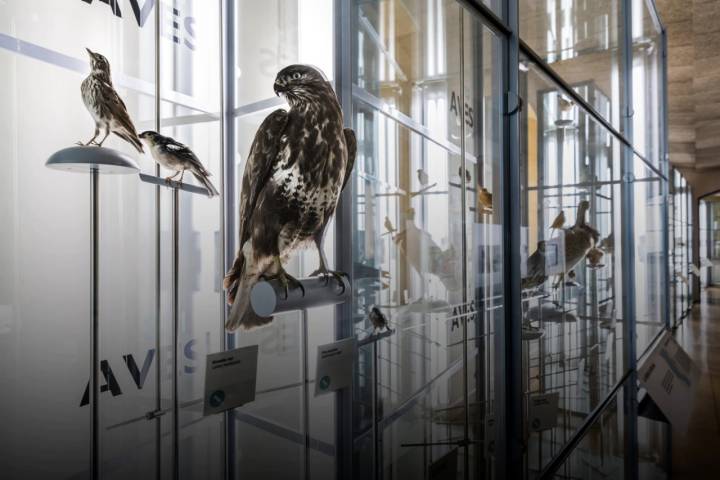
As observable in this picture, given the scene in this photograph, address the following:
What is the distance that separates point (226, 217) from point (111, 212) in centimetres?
12

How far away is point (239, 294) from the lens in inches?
21.4

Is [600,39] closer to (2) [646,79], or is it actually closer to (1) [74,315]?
(2) [646,79]

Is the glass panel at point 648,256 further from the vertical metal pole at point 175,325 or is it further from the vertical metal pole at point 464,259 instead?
the vertical metal pole at point 175,325

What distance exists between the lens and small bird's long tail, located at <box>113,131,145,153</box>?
0.44m

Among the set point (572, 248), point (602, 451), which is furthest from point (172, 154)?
point (602, 451)

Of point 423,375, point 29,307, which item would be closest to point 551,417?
point 423,375

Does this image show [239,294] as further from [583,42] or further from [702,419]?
[702,419]

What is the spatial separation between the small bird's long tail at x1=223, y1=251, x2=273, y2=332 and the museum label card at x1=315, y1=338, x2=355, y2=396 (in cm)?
15

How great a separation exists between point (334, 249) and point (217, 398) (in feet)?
0.83

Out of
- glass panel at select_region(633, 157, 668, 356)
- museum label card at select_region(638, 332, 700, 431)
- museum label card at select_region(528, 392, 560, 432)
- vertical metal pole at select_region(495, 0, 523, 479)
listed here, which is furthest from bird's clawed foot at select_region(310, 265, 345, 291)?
glass panel at select_region(633, 157, 668, 356)

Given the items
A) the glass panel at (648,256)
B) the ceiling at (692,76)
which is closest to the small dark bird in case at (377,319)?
the glass panel at (648,256)

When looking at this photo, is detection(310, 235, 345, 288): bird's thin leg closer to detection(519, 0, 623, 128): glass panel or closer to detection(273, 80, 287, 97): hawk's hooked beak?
detection(273, 80, 287, 97): hawk's hooked beak

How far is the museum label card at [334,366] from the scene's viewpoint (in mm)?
669

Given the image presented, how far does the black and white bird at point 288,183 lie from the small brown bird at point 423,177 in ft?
0.67
